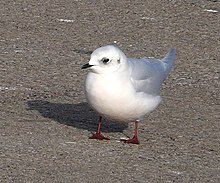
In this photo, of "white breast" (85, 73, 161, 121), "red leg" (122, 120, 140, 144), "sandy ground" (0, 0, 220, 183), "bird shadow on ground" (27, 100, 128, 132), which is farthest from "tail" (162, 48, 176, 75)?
"white breast" (85, 73, 161, 121)

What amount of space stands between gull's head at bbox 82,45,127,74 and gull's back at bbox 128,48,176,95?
187 mm

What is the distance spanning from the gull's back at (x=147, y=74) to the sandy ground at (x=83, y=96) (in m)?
0.39

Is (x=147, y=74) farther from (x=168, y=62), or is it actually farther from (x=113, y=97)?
(x=168, y=62)

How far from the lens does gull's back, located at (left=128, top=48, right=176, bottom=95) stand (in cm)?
704

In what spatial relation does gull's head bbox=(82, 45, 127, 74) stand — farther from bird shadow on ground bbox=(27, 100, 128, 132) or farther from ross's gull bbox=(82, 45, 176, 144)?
bird shadow on ground bbox=(27, 100, 128, 132)

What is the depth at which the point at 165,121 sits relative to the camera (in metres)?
7.71

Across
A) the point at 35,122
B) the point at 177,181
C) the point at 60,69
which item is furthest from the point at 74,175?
the point at 60,69

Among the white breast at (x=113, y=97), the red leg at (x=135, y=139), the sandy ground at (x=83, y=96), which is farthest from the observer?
the red leg at (x=135, y=139)

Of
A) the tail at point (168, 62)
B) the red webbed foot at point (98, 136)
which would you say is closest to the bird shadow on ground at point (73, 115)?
the red webbed foot at point (98, 136)

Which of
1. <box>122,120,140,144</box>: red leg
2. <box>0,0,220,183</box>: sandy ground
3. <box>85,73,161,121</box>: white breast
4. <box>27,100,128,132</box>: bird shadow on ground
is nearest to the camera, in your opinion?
<box>0,0,220,183</box>: sandy ground

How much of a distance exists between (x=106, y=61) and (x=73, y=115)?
3.49ft

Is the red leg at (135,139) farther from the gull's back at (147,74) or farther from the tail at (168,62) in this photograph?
the tail at (168,62)

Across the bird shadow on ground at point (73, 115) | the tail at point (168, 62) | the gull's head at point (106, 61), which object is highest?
the tail at point (168, 62)

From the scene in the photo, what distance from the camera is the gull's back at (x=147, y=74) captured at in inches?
277
